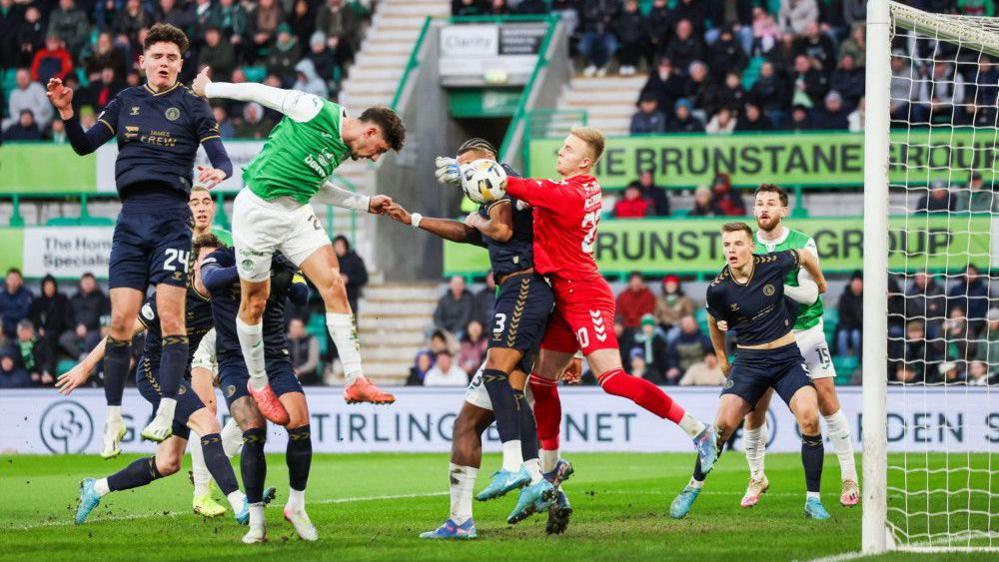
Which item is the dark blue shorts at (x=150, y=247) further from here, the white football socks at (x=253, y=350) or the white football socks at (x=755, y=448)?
the white football socks at (x=755, y=448)

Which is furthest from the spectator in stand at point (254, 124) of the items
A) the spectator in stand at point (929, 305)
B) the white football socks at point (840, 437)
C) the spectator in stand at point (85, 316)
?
the white football socks at point (840, 437)

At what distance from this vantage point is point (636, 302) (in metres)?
21.8

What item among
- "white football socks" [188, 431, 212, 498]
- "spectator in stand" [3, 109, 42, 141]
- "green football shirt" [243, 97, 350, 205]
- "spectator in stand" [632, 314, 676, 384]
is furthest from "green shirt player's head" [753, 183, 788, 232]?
"spectator in stand" [3, 109, 42, 141]

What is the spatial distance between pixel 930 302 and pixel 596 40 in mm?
9409

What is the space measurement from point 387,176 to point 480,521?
1589 centimetres

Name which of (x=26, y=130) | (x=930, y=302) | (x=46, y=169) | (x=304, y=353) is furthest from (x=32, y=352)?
(x=930, y=302)

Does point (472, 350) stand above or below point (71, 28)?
below

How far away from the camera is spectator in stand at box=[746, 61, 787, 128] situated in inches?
957

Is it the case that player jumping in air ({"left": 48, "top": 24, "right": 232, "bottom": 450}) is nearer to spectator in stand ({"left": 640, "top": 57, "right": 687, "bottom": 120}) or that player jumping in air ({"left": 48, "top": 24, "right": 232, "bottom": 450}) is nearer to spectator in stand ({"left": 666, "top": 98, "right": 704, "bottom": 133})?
spectator in stand ({"left": 666, "top": 98, "right": 704, "bottom": 133})

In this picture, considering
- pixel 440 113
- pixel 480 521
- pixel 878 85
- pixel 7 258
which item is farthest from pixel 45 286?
pixel 878 85

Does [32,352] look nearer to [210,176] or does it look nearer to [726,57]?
[726,57]

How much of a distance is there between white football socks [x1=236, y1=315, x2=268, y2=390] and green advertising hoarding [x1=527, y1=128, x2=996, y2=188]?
14.1 meters

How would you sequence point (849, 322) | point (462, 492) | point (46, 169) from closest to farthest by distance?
point (462, 492) < point (849, 322) < point (46, 169)

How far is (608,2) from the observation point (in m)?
27.1
